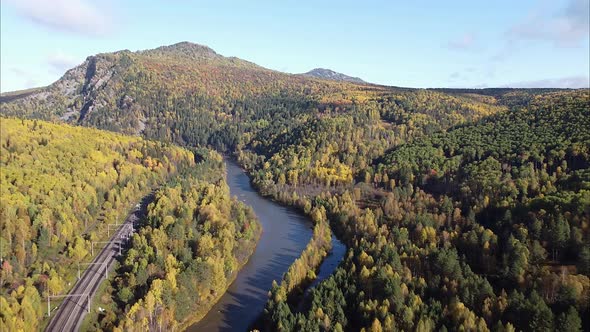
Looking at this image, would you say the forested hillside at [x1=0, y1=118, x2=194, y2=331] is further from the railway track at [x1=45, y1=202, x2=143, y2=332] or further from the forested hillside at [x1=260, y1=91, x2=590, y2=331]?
the forested hillside at [x1=260, y1=91, x2=590, y2=331]

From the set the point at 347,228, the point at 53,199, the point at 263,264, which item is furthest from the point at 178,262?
the point at 347,228

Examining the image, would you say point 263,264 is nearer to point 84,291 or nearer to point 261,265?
point 261,265

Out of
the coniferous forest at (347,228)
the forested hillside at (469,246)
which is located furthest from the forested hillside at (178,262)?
the forested hillside at (469,246)

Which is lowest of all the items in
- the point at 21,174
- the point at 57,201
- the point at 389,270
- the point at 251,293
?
the point at 251,293

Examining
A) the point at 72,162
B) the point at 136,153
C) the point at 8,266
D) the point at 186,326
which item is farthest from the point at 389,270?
the point at 136,153

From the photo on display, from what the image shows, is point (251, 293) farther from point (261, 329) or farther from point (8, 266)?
point (8, 266)

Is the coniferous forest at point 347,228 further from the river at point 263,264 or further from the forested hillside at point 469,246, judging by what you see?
the river at point 263,264
